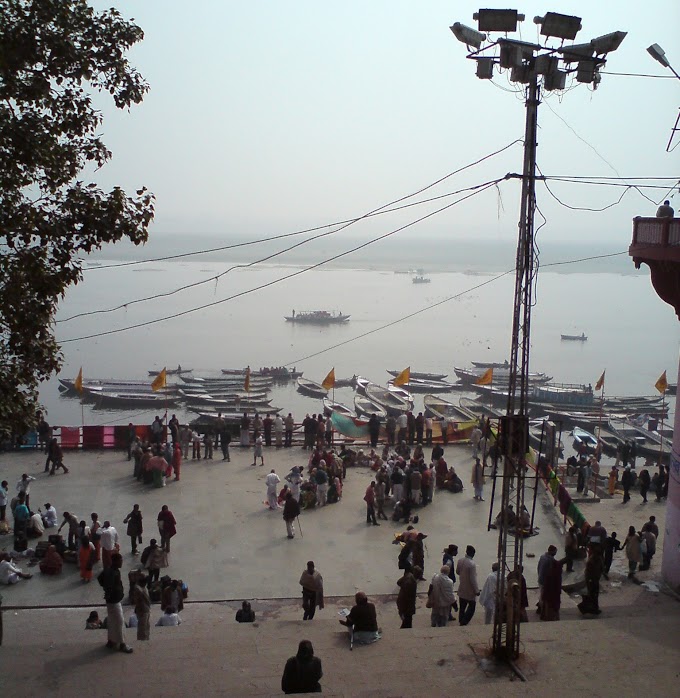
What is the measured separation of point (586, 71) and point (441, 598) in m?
6.55

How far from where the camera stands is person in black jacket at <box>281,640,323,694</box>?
24.3 ft

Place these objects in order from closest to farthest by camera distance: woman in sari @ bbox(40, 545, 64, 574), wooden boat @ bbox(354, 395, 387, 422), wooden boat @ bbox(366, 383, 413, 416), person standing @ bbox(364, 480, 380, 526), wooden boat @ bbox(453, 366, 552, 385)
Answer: woman in sari @ bbox(40, 545, 64, 574) → person standing @ bbox(364, 480, 380, 526) → wooden boat @ bbox(354, 395, 387, 422) → wooden boat @ bbox(366, 383, 413, 416) → wooden boat @ bbox(453, 366, 552, 385)

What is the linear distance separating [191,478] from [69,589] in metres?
5.34

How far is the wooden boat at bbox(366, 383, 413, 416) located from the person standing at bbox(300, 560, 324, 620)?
33534 millimetres

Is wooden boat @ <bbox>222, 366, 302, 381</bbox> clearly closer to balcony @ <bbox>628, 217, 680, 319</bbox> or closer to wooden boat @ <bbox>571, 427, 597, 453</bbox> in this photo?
wooden boat @ <bbox>571, 427, 597, 453</bbox>

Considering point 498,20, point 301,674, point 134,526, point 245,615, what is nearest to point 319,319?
point 134,526

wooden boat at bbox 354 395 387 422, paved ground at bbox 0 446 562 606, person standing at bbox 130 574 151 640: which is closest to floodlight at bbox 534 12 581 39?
person standing at bbox 130 574 151 640

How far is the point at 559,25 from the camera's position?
27.0ft

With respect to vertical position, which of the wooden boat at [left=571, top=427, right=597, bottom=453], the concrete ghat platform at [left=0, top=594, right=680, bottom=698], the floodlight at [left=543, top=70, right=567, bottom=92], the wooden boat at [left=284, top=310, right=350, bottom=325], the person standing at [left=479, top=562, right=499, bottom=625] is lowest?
the wooden boat at [left=571, top=427, right=597, bottom=453]

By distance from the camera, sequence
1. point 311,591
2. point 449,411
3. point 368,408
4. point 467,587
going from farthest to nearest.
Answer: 1. point 368,408
2. point 449,411
3. point 311,591
4. point 467,587

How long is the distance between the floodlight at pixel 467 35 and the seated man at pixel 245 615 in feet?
24.4

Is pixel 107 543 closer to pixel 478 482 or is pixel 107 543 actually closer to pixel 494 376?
pixel 478 482

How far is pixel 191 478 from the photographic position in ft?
56.0

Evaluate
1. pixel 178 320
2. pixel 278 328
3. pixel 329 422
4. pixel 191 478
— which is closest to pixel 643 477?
pixel 329 422
